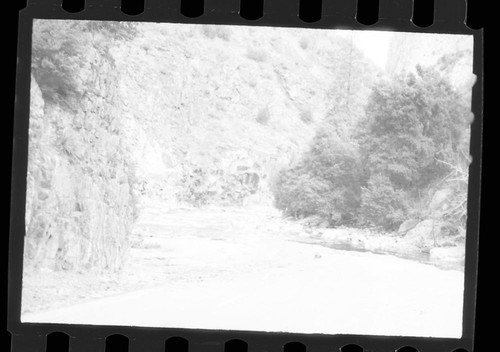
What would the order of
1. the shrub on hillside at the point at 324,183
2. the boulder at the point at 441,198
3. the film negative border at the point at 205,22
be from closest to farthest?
the film negative border at the point at 205,22, the boulder at the point at 441,198, the shrub on hillside at the point at 324,183

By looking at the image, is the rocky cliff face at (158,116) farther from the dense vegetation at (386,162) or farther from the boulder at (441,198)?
the boulder at (441,198)

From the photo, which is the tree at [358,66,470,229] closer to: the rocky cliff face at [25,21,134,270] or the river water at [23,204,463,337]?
the river water at [23,204,463,337]

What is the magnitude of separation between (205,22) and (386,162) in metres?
1.68

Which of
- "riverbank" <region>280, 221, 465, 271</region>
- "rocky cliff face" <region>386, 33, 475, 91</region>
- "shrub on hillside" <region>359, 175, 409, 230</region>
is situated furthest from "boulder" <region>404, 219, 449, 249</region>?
"rocky cliff face" <region>386, 33, 475, 91</region>

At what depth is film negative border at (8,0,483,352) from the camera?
623cm

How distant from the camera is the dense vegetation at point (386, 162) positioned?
6449mm

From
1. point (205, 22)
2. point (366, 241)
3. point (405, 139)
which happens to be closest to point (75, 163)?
point (205, 22)

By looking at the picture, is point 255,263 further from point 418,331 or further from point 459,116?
point 459,116

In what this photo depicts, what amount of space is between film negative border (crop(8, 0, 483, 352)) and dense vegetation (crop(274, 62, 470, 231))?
1.00 ft

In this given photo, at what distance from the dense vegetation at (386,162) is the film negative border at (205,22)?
30 cm

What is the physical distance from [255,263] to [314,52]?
5.20ft

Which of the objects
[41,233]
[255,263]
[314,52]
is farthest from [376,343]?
[41,233]

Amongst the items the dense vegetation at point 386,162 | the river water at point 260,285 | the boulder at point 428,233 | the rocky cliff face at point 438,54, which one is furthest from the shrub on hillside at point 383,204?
the rocky cliff face at point 438,54

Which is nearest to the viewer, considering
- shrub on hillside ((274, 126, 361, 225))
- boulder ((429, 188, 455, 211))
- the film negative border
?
the film negative border
